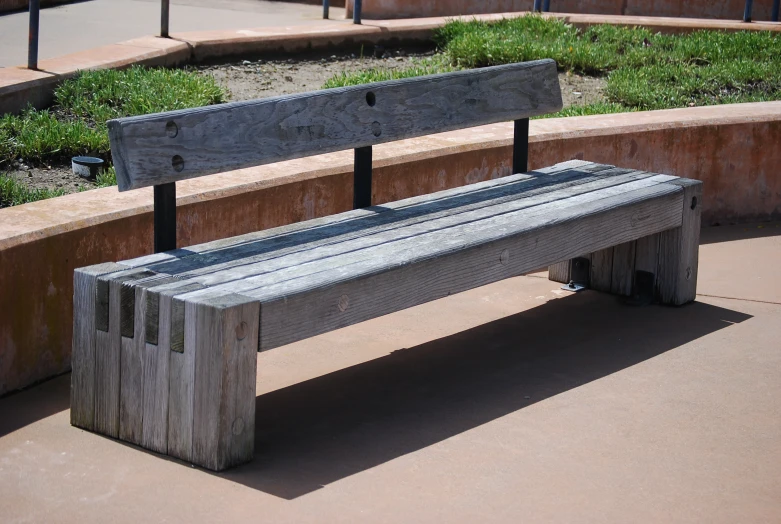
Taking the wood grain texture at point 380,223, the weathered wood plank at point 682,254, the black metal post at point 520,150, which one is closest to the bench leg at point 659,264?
the weathered wood plank at point 682,254

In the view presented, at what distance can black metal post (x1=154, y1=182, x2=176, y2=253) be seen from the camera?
352cm

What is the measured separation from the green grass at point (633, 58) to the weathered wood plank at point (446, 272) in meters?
2.07

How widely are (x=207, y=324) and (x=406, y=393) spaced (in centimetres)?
98

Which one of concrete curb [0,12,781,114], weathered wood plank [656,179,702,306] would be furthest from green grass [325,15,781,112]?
weathered wood plank [656,179,702,306]

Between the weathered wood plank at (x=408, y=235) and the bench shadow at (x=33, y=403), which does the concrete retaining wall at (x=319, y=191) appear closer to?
the bench shadow at (x=33, y=403)

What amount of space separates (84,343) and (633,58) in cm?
548

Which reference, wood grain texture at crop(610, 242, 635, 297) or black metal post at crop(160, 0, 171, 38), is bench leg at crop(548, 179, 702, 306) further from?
black metal post at crop(160, 0, 171, 38)

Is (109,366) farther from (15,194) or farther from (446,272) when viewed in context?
(15,194)

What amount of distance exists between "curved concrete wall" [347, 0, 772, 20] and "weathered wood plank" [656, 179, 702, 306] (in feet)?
19.8

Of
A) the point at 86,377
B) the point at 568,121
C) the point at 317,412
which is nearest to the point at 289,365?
the point at 317,412

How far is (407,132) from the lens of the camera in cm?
425

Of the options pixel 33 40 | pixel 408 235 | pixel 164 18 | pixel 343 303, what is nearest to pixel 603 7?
pixel 164 18

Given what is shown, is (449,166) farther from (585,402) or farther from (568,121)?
(585,402)

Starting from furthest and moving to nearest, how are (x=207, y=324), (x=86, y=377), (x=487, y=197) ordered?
(x=487, y=197) → (x=86, y=377) → (x=207, y=324)
